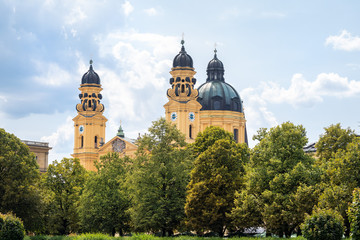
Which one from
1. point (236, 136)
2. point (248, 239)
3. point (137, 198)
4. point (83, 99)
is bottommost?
point (248, 239)

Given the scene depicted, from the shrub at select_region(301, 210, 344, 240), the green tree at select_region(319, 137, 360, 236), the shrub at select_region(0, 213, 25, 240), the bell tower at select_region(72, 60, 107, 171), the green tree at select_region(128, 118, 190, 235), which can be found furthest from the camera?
the bell tower at select_region(72, 60, 107, 171)

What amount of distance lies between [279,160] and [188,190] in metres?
10.3

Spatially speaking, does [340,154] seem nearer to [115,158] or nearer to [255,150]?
[255,150]

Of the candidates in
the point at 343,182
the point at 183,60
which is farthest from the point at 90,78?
the point at 343,182

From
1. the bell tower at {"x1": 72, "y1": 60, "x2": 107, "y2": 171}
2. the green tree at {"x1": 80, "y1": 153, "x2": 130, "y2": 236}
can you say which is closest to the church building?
the bell tower at {"x1": 72, "y1": 60, "x2": 107, "y2": 171}

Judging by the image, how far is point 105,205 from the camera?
6694 centimetres

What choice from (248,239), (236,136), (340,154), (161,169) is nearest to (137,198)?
(161,169)

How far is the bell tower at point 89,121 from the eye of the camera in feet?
463

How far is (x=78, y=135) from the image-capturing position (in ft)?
472

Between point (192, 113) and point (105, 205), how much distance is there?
59128 mm

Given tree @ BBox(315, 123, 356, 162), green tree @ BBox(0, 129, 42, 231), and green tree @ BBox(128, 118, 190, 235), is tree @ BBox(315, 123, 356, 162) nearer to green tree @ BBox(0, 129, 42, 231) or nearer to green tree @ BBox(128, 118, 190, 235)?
green tree @ BBox(128, 118, 190, 235)

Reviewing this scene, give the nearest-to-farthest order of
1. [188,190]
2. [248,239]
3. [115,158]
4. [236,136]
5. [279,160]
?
[248,239] → [279,160] → [188,190] → [115,158] → [236,136]

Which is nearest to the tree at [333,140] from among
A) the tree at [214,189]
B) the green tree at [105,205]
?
the tree at [214,189]

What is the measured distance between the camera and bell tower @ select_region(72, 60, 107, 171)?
5561 inches
